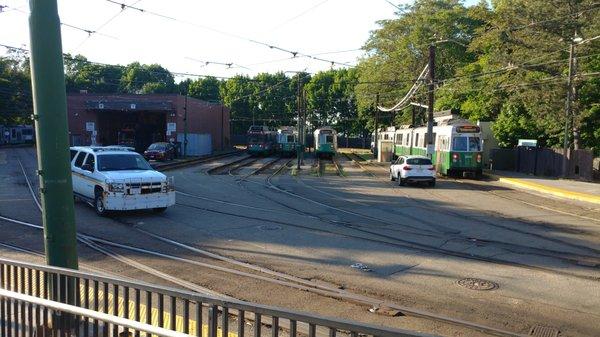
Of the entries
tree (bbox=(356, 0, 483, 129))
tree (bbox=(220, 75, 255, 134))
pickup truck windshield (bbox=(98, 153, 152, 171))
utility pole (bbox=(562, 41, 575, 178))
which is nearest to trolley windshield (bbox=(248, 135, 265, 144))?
tree (bbox=(356, 0, 483, 129))

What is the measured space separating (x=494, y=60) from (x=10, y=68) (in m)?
63.5

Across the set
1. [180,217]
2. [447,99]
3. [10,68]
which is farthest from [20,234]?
[10,68]

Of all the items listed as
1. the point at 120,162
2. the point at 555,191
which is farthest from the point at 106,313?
the point at 555,191

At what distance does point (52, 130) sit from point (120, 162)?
10931mm

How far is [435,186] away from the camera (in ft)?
86.6

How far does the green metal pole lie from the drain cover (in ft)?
17.0

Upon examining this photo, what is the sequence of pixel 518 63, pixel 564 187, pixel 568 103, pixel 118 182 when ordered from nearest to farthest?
pixel 118 182 < pixel 564 187 < pixel 568 103 < pixel 518 63

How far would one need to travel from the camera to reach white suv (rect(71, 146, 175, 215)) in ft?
46.9

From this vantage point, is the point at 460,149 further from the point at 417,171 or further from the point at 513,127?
the point at 513,127

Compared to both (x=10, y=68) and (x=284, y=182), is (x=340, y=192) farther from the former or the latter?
(x=10, y=68)

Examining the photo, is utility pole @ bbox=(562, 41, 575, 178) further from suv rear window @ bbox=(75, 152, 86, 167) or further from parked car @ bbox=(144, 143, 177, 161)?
parked car @ bbox=(144, 143, 177, 161)

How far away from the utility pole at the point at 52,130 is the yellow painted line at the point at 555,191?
2004cm

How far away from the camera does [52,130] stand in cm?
524

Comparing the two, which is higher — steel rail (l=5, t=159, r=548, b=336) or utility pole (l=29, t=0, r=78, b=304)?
utility pole (l=29, t=0, r=78, b=304)
